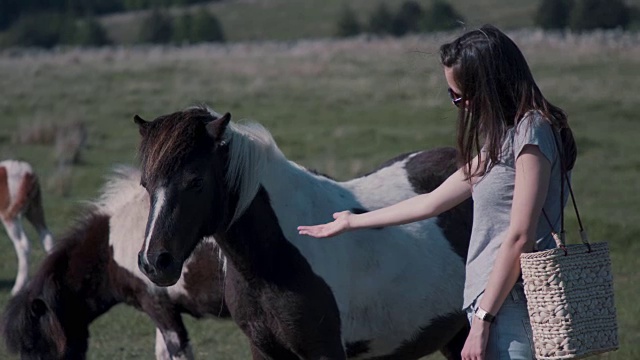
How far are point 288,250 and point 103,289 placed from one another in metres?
2.60

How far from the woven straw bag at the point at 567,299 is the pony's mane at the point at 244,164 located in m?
1.51

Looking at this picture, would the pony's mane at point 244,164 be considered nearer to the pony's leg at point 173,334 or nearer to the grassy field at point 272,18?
the pony's leg at point 173,334

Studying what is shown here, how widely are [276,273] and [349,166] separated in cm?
1148

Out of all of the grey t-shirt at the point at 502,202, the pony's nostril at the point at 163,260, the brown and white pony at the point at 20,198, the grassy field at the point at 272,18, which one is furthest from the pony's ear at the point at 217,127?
the grassy field at the point at 272,18

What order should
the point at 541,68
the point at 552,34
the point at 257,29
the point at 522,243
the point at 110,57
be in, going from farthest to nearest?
the point at 257,29 < the point at 110,57 < the point at 552,34 < the point at 541,68 < the point at 522,243

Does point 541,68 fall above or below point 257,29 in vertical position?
above

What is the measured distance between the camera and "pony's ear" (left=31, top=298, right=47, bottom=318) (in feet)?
20.8

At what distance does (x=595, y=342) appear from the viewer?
3.02 m

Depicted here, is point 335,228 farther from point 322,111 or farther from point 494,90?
point 322,111

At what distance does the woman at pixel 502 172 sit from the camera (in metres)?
3.02

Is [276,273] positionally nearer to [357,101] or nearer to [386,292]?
[386,292]

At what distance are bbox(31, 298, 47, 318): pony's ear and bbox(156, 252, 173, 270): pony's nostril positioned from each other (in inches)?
114

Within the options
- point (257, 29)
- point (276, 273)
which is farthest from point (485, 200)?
point (257, 29)

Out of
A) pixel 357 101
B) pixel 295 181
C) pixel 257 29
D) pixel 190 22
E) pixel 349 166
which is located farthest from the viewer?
pixel 257 29
